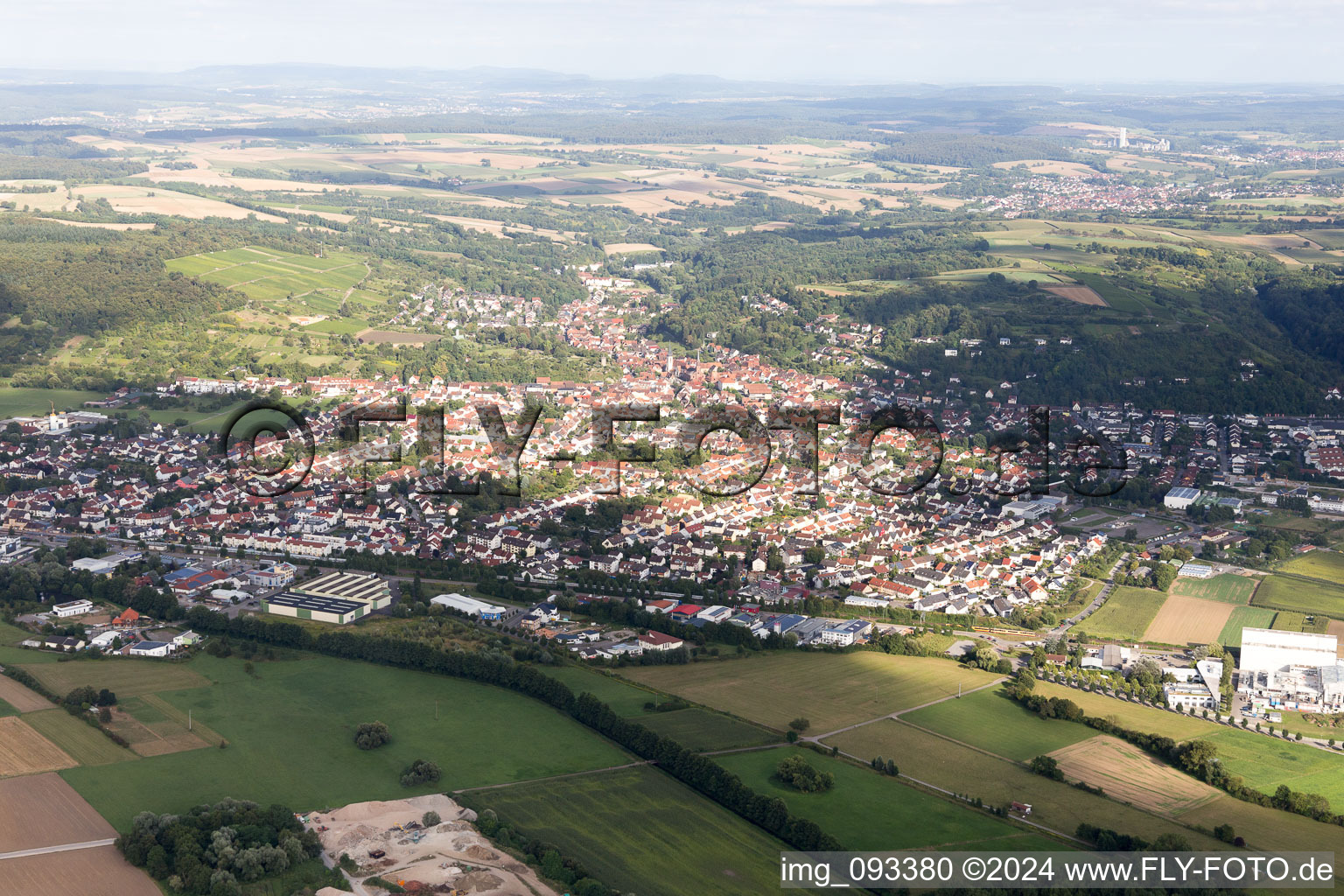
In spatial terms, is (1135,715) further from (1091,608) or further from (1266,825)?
(1091,608)

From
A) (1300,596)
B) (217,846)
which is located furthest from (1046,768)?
(217,846)

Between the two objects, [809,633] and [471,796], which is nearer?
[471,796]

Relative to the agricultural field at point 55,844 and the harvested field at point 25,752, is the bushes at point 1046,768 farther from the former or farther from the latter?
the harvested field at point 25,752

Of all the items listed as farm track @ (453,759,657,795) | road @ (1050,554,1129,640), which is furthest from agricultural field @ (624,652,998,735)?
road @ (1050,554,1129,640)

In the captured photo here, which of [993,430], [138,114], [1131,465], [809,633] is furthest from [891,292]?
[138,114]

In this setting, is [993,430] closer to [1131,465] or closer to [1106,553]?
[1131,465]

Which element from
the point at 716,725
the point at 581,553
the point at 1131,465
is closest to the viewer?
the point at 716,725
